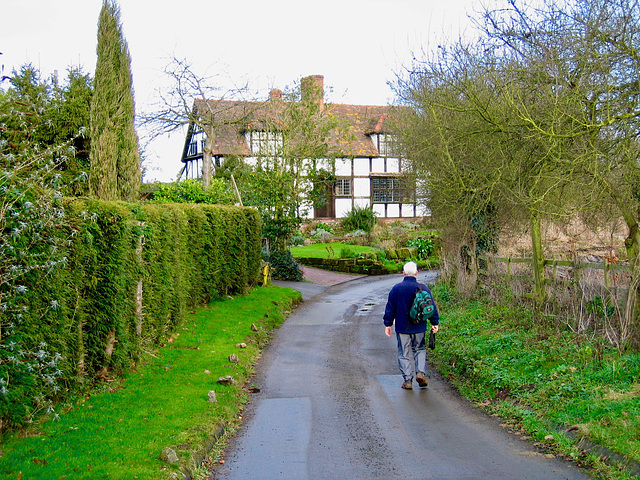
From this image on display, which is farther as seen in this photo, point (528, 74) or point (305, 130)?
point (305, 130)

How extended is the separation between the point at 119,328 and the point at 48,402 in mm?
1990

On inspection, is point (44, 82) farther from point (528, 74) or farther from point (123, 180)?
point (528, 74)

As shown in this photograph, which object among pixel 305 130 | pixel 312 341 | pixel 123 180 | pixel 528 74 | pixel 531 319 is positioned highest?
pixel 305 130

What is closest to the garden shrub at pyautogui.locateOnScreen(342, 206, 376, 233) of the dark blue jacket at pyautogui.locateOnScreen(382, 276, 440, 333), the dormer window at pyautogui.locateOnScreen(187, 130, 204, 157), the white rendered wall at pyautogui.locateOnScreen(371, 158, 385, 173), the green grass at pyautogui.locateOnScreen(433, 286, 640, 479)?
the white rendered wall at pyautogui.locateOnScreen(371, 158, 385, 173)

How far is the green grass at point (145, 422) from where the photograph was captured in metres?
5.27

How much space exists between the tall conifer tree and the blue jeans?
7.79 m

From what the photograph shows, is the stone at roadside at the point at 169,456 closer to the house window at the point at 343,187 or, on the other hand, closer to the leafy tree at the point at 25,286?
the leafy tree at the point at 25,286

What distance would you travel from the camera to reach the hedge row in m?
6.26

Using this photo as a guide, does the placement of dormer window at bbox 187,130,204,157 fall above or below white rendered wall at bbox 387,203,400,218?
above

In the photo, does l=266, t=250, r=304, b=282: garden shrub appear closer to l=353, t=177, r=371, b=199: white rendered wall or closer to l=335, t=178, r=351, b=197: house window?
l=335, t=178, r=351, b=197: house window

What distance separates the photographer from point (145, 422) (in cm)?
669

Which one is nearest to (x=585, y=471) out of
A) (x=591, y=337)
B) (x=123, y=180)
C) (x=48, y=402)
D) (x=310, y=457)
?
(x=310, y=457)

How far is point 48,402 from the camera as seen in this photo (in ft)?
20.3

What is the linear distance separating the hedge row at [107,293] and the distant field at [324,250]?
21071 millimetres
